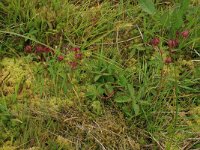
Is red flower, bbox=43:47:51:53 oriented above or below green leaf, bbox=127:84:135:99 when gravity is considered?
above

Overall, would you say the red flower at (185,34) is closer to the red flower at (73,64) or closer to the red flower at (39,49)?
the red flower at (73,64)

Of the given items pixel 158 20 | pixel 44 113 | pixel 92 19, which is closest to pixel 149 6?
pixel 158 20

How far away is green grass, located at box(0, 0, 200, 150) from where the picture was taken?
6.82ft

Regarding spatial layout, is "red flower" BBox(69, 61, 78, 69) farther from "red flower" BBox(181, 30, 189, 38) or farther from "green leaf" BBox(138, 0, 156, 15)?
"red flower" BBox(181, 30, 189, 38)

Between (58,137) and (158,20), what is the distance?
1043 millimetres

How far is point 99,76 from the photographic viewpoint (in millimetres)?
2252

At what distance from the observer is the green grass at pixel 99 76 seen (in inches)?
81.8

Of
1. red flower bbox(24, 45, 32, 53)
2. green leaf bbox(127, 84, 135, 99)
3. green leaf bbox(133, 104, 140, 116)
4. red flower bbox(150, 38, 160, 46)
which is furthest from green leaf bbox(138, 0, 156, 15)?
red flower bbox(24, 45, 32, 53)

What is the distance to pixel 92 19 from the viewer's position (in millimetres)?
2557

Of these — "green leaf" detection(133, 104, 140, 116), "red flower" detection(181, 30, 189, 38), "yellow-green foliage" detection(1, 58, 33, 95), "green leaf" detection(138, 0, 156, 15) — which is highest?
"green leaf" detection(138, 0, 156, 15)

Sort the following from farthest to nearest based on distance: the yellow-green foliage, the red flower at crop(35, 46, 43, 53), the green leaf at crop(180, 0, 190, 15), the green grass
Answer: the green leaf at crop(180, 0, 190, 15) < the red flower at crop(35, 46, 43, 53) < the yellow-green foliage < the green grass

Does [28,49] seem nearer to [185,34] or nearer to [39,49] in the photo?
[39,49]

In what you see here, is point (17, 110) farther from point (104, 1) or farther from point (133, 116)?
point (104, 1)

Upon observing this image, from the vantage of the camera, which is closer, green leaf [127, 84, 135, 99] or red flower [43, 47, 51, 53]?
green leaf [127, 84, 135, 99]
